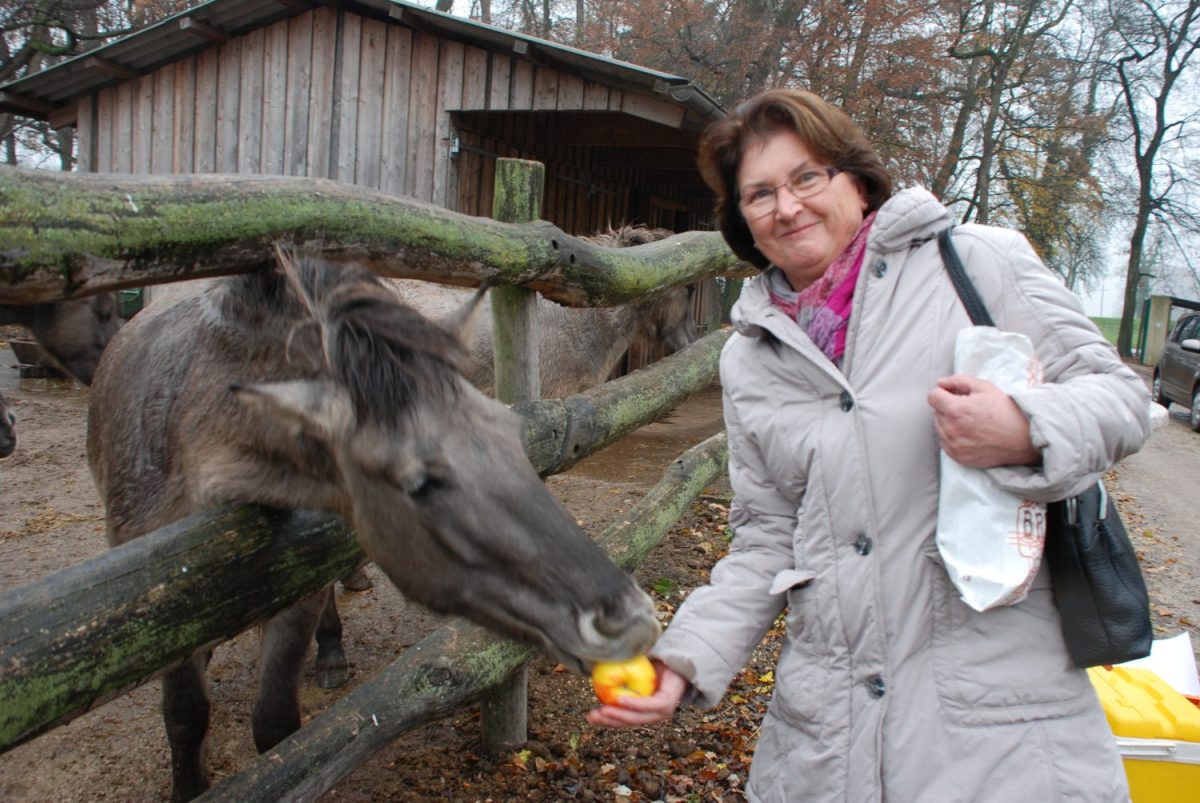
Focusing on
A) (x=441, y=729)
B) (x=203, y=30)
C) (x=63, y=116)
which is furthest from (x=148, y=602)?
(x=63, y=116)

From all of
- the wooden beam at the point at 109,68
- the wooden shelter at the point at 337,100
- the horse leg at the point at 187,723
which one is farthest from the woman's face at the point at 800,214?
the wooden beam at the point at 109,68

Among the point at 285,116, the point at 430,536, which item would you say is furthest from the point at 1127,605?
the point at 285,116

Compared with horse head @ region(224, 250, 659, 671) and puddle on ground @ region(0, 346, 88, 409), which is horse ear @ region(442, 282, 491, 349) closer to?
horse head @ region(224, 250, 659, 671)

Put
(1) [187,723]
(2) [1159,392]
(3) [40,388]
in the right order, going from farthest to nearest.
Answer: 1. (2) [1159,392]
2. (3) [40,388]
3. (1) [187,723]

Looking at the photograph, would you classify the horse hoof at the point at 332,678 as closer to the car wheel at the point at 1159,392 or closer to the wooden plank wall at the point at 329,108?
the wooden plank wall at the point at 329,108

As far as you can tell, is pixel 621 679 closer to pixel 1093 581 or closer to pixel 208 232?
pixel 1093 581

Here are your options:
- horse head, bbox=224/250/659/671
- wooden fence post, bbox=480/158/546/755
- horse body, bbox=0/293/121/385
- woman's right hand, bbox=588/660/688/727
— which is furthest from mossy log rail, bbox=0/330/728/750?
horse body, bbox=0/293/121/385

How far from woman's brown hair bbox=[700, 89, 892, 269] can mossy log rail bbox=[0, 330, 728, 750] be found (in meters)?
1.33

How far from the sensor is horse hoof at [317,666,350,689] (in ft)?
12.6

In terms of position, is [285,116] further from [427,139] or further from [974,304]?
[974,304]

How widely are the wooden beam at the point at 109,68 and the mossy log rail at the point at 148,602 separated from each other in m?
8.82

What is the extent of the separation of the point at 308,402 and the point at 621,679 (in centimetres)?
84

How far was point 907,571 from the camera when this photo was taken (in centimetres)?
154

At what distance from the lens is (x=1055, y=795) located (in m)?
1.41
